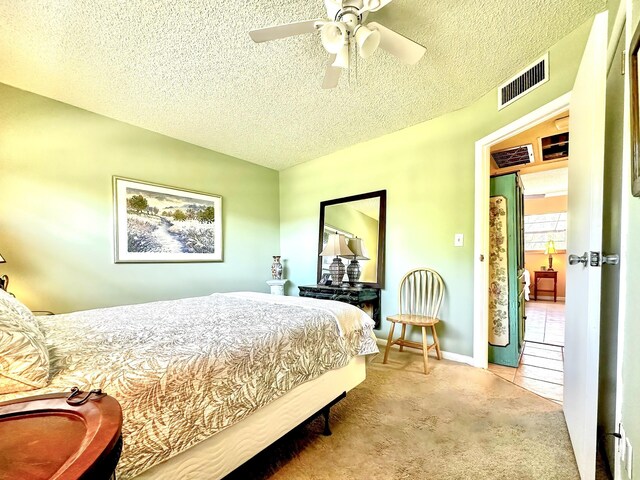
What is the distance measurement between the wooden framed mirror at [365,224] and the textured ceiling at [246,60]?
918mm

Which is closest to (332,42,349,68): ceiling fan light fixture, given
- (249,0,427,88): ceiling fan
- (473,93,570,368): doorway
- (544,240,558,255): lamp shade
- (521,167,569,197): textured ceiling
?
(249,0,427,88): ceiling fan

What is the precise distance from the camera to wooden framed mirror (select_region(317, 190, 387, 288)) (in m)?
3.32

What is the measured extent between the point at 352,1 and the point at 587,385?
215cm

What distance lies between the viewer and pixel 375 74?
85.8 inches

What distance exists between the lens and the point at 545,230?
7258 mm

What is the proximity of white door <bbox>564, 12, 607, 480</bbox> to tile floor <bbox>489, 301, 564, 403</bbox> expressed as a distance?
2.42ft

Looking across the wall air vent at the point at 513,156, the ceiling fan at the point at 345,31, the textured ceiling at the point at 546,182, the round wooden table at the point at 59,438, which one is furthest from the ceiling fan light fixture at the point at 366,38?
the textured ceiling at the point at 546,182

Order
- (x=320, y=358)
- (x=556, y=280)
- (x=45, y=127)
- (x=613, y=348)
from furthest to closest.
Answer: (x=556, y=280) < (x=45, y=127) < (x=320, y=358) < (x=613, y=348)

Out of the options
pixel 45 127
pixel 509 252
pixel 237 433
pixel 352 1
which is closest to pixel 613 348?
pixel 509 252

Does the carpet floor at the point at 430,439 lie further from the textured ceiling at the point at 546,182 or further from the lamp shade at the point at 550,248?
the lamp shade at the point at 550,248

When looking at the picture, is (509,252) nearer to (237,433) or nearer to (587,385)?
(587,385)

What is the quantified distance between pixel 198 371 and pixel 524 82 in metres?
2.88

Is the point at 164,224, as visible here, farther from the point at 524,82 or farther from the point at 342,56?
the point at 524,82

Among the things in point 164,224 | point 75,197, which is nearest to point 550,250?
point 164,224
